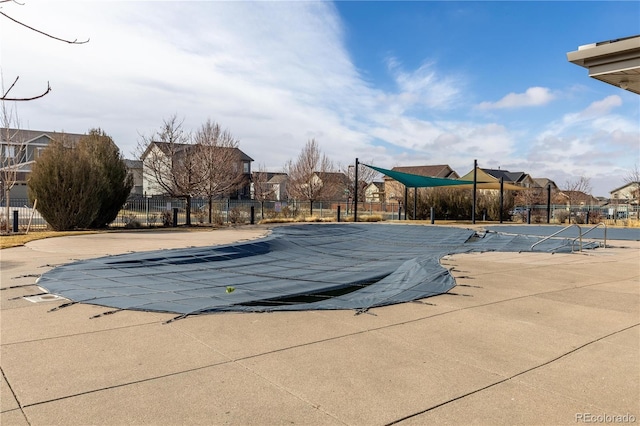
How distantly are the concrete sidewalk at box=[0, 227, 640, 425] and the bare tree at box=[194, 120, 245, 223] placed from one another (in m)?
18.9

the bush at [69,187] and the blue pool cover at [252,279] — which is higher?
A: the bush at [69,187]

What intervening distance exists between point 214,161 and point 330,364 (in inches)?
928

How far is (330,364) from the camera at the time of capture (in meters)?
3.62

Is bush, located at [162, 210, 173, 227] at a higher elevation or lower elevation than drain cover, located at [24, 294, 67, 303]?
higher

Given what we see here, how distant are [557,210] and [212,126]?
80.6ft

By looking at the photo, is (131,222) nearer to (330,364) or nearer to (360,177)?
(330,364)

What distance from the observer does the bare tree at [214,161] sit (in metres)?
24.8

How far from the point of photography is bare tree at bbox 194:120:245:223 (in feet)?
81.4

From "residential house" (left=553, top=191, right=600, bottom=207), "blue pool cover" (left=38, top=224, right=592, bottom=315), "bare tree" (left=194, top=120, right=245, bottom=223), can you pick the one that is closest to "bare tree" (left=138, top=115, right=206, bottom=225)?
"bare tree" (left=194, top=120, right=245, bottom=223)

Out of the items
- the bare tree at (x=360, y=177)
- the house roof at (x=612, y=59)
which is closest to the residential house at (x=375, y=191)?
the bare tree at (x=360, y=177)

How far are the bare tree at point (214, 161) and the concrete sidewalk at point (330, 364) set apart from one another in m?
18.9

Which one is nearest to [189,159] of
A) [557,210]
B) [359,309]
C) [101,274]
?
[101,274]

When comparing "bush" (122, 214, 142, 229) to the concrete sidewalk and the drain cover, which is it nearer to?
the concrete sidewalk

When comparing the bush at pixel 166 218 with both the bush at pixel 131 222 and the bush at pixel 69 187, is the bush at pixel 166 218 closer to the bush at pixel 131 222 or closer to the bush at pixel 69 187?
the bush at pixel 131 222
